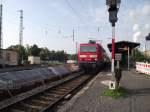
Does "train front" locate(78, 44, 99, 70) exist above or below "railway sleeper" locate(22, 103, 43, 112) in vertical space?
above

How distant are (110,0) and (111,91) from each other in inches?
174

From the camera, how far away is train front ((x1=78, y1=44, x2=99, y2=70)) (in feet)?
90.4

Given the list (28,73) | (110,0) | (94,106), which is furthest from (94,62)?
(94,106)

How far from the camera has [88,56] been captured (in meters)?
28.1

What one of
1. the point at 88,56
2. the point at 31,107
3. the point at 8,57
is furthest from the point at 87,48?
the point at 8,57

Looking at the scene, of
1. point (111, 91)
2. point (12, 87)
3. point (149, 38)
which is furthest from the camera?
point (149, 38)

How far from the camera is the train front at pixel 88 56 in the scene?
27547 millimetres

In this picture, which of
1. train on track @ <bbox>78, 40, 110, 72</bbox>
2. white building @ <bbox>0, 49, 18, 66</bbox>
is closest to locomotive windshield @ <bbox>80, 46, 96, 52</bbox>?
train on track @ <bbox>78, 40, 110, 72</bbox>

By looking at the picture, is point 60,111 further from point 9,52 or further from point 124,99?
point 9,52

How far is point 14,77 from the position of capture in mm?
14203

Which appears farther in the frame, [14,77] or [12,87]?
[14,77]

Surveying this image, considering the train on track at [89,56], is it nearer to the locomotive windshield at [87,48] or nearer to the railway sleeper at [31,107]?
the locomotive windshield at [87,48]

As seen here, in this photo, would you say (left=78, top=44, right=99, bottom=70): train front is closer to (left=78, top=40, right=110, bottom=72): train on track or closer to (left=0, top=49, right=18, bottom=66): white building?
(left=78, top=40, right=110, bottom=72): train on track

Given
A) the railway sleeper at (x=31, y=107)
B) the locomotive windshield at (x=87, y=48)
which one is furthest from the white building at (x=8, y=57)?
the railway sleeper at (x=31, y=107)
